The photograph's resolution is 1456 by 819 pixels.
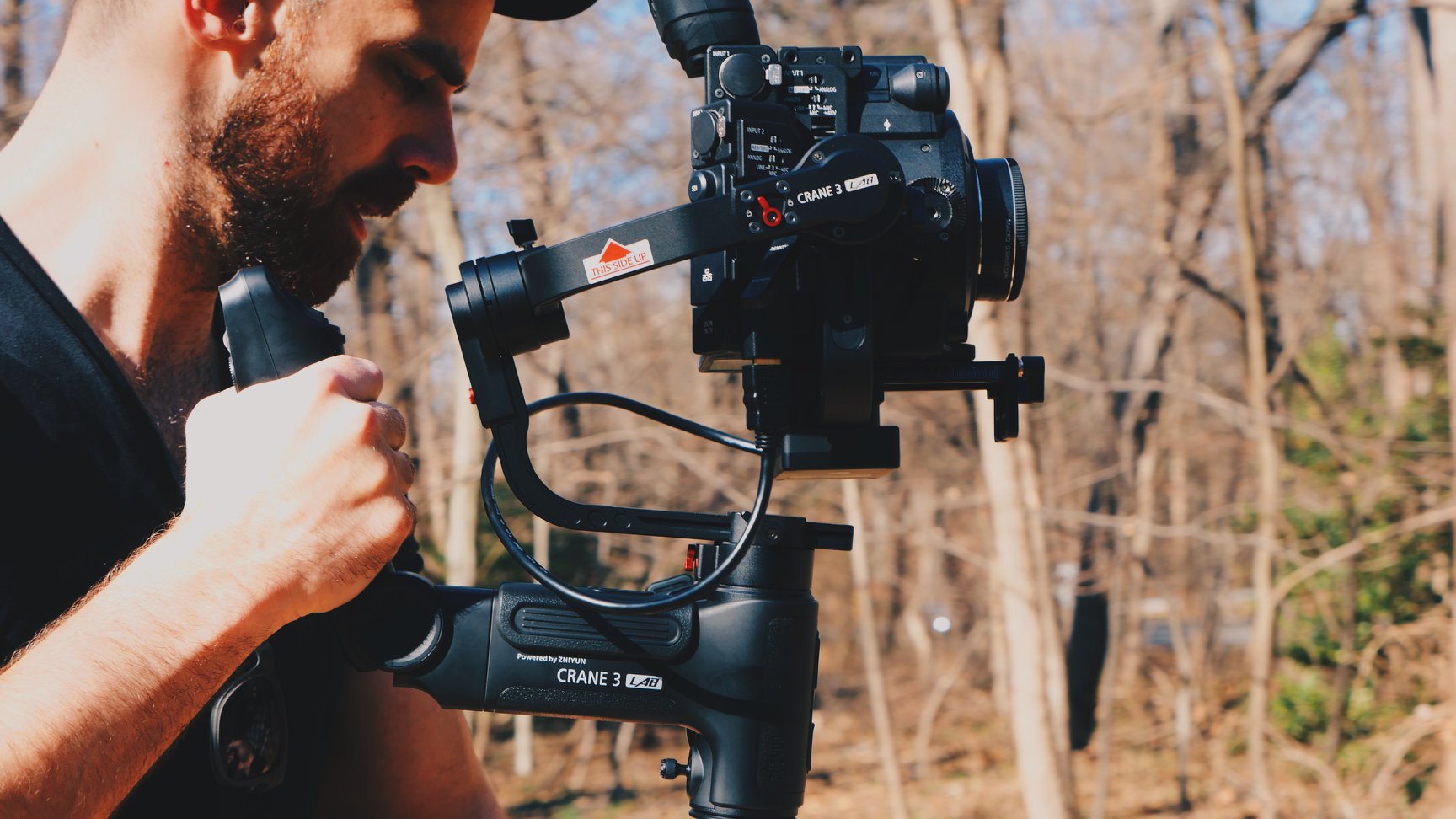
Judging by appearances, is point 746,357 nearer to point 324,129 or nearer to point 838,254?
point 838,254

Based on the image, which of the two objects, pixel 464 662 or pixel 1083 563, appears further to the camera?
pixel 1083 563

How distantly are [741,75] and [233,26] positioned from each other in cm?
61

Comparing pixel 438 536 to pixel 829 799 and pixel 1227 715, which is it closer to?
pixel 829 799

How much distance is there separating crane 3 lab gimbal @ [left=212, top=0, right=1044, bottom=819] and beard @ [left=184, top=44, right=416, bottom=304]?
26 cm

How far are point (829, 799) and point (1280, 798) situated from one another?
4217 millimetres

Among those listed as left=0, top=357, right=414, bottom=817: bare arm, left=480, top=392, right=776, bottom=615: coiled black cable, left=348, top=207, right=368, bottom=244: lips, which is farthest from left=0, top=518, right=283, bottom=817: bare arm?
left=348, top=207, right=368, bottom=244: lips

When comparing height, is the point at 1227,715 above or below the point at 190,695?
below

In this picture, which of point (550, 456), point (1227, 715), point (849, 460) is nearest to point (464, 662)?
point (849, 460)

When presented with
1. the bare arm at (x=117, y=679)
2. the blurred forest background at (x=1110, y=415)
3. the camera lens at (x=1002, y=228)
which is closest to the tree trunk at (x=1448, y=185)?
the blurred forest background at (x=1110, y=415)

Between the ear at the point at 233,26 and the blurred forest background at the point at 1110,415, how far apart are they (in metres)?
3.74

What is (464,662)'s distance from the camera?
131 cm

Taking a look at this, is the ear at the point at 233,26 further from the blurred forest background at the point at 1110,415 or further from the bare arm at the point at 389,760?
the blurred forest background at the point at 1110,415

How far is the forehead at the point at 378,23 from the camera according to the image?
1471 mm

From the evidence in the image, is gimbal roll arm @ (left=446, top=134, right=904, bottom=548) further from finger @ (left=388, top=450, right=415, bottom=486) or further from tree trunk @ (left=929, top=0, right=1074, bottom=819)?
tree trunk @ (left=929, top=0, right=1074, bottom=819)
